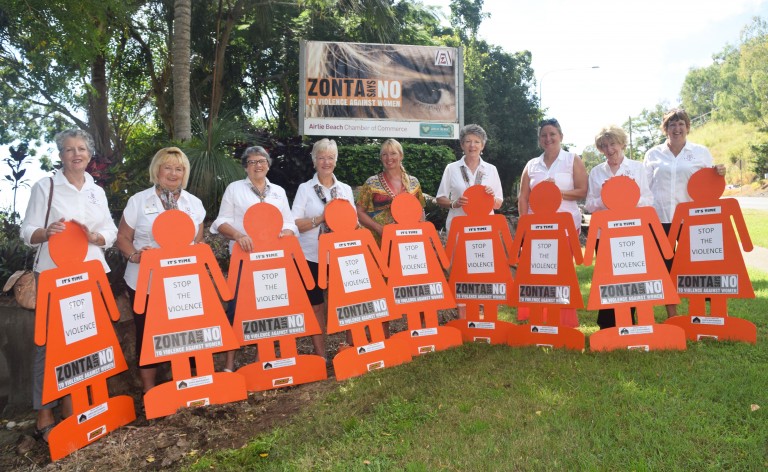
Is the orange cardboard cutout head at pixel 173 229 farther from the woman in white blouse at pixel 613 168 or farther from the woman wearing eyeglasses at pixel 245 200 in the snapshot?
the woman in white blouse at pixel 613 168

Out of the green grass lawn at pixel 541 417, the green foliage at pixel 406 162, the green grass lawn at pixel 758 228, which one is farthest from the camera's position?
the green grass lawn at pixel 758 228

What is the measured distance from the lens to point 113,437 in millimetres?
3482

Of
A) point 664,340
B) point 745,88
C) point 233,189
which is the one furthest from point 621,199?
point 745,88

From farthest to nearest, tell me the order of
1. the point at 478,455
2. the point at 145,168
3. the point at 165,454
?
the point at 145,168 < the point at 165,454 < the point at 478,455

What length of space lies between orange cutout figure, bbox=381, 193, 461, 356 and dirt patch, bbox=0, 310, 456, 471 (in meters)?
0.89

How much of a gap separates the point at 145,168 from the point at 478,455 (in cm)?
611

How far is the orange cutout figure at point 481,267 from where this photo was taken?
471cm

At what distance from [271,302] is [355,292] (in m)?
0.67

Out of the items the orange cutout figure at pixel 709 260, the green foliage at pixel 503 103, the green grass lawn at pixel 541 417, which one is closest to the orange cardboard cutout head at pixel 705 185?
the orange cutout figure at pixel 709 260

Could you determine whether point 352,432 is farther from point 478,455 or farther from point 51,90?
point 51,90

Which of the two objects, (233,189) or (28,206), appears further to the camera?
(233,189)

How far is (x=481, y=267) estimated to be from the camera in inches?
188

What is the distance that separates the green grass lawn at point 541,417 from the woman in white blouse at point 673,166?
1.25m

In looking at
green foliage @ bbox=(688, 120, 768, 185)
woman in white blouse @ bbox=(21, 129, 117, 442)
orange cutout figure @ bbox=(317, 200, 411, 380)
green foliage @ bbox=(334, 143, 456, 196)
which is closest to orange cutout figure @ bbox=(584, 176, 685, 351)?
orange cutout figure @ bbox=(317, 200, 411, 380)
